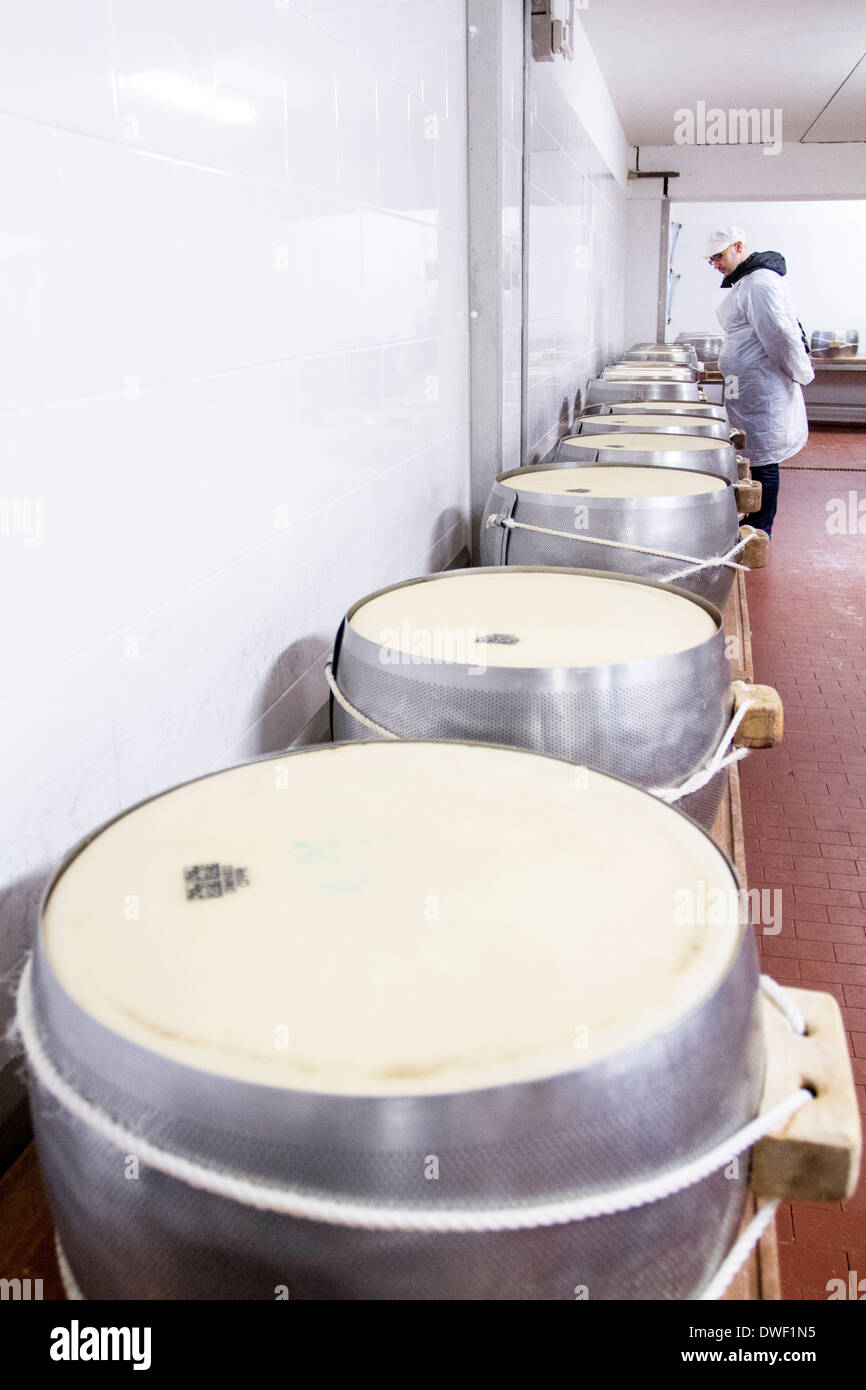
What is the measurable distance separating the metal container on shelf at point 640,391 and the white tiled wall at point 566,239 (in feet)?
0.56

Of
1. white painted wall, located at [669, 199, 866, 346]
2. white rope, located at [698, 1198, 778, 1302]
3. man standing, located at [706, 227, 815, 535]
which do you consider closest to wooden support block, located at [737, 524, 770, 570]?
white rope, located at [698, 1198, 778, 1302]

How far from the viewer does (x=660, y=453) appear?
2.61m

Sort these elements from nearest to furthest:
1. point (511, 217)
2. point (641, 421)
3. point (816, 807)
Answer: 1. point (511, 217)
2. point (816, 807)
3. point (641, 421)

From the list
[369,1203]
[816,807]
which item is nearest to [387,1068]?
[369,1203]

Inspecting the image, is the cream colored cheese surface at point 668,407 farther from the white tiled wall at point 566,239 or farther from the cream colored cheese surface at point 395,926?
the cream colored cheese surface at point 395,926

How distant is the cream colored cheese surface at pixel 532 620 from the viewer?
1354 mm

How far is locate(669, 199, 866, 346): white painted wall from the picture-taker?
48.6 feet

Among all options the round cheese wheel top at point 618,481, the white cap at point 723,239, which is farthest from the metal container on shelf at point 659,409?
the white cap at point 723,239

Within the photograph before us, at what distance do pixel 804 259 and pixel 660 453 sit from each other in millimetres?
14638

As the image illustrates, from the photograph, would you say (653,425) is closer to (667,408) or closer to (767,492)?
(667,408)

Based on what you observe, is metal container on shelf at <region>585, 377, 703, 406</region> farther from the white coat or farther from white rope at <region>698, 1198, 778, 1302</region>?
white rope at <region>698, 1198, 778, 1302</region>

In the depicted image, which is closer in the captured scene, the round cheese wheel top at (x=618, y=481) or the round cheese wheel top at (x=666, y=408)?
the round cheese wheel top at (x=618, y=481)

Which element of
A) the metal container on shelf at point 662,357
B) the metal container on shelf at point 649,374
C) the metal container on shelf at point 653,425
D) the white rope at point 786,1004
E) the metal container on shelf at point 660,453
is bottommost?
the white rope at point 786,1004

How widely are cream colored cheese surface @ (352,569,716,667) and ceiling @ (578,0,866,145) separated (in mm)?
4854
